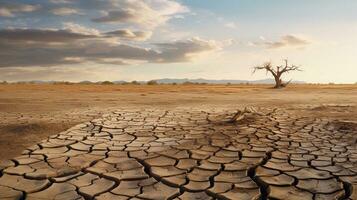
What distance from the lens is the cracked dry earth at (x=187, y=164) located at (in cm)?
330

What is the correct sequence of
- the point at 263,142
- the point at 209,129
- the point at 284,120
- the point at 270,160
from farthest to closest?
the point at 284,120 < the point at 209,129 < the point at 263,142 < the point at 270,160

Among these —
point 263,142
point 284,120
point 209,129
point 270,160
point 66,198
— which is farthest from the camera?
point 284,120

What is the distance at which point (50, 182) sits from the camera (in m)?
3.52

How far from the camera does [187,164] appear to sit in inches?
164

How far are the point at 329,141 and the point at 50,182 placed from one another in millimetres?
3759

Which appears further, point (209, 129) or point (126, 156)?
point (209, 129)

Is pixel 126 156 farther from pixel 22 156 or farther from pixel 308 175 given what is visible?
pixel 308 175

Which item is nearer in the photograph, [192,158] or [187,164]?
[187,164]

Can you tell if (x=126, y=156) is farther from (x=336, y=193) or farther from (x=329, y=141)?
(x=329, y=141)

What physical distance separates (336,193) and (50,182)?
8.05 feet

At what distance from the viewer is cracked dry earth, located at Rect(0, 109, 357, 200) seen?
3.30 meters

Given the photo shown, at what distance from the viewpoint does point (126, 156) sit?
14.7ft

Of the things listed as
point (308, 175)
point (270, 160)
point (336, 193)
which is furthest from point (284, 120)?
point (336, 193)

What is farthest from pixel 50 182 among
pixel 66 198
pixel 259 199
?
pixel 259 199
